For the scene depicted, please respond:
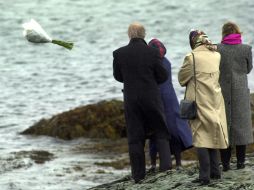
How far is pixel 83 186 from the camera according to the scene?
15.9 meters

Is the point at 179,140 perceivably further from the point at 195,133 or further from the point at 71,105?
the point at 71,105

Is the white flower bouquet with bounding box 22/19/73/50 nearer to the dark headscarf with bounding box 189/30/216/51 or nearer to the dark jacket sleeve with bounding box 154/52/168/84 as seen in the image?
the dark jacket sleeve with bounding box 154/52/168/84

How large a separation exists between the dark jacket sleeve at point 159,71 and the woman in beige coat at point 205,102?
1.78 ft

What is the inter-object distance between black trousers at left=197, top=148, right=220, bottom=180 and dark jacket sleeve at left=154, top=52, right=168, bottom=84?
106 cm

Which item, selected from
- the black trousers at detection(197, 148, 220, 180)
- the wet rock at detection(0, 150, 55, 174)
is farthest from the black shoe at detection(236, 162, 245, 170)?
the wet rock at detection(0, 150, 55, 174)

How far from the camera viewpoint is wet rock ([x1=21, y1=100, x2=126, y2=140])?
20.2 m

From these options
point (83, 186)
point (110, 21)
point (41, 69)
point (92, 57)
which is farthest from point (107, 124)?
point (110, 21)

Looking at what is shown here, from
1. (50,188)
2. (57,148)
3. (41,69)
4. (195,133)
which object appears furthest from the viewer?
(41,69)

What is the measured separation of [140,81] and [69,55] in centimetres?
2783

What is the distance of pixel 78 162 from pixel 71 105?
793 centimetres

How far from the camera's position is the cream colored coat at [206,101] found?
10281 mm

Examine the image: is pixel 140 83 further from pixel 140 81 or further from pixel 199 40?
pixel 199 40

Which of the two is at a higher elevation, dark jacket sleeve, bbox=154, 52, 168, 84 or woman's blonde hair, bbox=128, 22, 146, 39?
woman's blonde hair, bbox=128, 22, 146, 39

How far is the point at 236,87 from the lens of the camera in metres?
10.9
